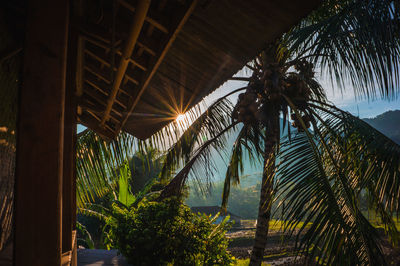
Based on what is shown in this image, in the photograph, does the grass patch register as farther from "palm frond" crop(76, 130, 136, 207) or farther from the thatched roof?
the thatched roof

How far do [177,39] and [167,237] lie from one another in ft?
14.8

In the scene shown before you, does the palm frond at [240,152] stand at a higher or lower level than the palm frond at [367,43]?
lower

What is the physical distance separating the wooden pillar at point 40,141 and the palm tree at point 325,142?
1.22 meters

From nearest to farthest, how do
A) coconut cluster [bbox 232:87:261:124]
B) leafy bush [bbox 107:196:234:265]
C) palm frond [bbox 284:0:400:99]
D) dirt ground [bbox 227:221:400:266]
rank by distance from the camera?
palm frond [bbox 284:0:400:99] → leafy bush [bbox 107:196:234:265] → coconut cluster [bbox 232:87:261:124] → dirt ground [bbox 227:221:400:266]

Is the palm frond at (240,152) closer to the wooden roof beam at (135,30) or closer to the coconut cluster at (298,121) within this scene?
the coconut cluster at (298,121)

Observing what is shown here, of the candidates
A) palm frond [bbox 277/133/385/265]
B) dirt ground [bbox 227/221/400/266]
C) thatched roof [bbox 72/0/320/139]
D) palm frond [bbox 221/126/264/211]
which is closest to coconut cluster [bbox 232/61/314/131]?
palm frond [bbox 221/126/264/211]

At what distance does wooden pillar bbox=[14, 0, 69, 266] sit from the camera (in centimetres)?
113

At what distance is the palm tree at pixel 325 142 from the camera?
3.13 metres

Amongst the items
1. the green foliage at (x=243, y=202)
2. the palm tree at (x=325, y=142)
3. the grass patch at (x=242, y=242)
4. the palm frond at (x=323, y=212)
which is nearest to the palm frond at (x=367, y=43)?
the palm tree at (x=325, y=142)

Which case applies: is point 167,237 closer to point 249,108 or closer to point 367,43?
point 249,108

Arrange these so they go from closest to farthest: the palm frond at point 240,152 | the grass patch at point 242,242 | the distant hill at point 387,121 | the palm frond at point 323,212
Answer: the palm frond at point 323,212
the palm frond at point 240,152
the grass patch at point 242,242
the distant hill at point 387,121

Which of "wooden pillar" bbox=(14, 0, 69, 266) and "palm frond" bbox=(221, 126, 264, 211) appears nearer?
"wooden pillar" bbox=(14, 0, 69, 266)

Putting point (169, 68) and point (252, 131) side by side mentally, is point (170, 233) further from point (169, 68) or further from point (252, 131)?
point (169, 68)

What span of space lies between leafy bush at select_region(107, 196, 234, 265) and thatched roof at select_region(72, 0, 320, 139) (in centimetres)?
333
